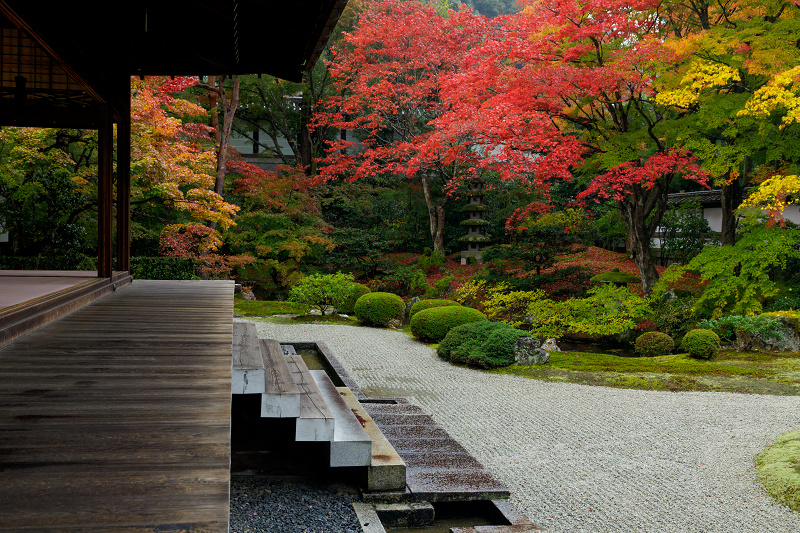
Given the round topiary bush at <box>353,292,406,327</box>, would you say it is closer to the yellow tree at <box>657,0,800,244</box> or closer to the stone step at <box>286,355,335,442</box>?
the yellow tree at <box>657,0,800,244</box>

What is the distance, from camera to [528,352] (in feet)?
25.8

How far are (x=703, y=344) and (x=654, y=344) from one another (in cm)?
100

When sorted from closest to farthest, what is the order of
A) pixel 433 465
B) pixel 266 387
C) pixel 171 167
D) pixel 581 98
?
pixel 266 387 → pixel 433 465 → pixel 171 167 → pixel 581 98

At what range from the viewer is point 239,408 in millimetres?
3520

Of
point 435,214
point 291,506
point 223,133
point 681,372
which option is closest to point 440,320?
point 681,372

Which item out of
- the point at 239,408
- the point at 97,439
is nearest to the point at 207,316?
the point at 239,408

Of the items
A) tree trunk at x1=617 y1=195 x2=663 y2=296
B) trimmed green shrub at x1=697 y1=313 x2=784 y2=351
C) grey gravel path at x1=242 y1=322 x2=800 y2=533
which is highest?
tree trunk at x1=617 y1=195 x2=663 y2=296

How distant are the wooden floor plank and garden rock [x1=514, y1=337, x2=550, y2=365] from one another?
5.35 metres

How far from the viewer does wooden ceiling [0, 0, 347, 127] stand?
364cm

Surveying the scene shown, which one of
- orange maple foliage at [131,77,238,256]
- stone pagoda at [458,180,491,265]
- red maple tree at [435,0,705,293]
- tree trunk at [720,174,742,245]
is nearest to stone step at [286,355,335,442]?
orange maple foliage at [131,77,238,256]

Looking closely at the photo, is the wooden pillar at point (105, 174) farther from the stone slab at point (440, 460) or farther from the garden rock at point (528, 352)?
the garden rock at point (528, 352)

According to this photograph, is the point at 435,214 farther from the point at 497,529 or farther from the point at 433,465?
the point at 497,529

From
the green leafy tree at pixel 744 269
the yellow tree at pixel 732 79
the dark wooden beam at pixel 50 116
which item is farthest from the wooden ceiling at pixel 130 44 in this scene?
the green leafy tree at pixel 744 269

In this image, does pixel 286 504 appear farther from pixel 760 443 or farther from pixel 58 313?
pixel 760 443
